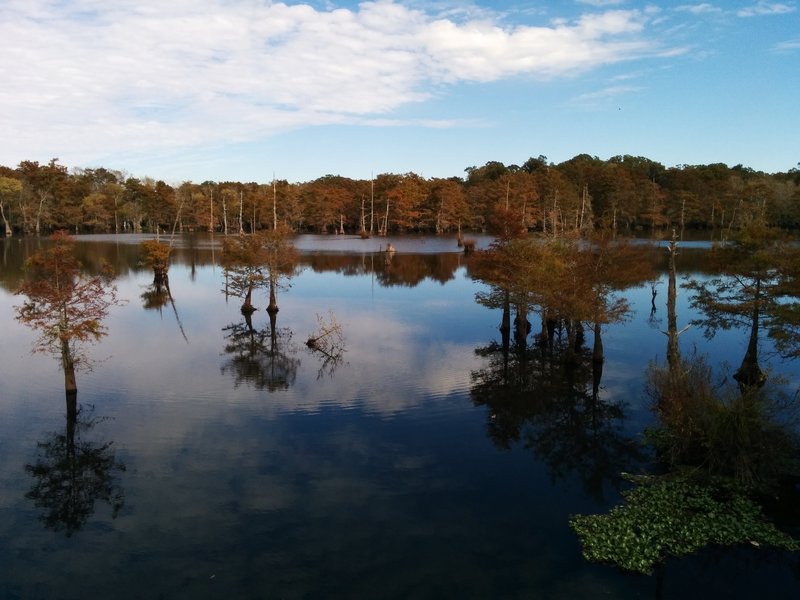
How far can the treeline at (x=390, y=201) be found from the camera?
118 metres

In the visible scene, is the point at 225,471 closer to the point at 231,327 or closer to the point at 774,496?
the point at 774,496

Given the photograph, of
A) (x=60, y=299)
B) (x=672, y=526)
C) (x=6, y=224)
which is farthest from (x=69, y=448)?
(x=6, y=224)

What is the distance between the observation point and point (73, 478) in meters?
18.8

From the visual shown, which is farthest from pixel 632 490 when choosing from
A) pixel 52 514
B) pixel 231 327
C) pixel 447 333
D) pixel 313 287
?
pixel 313 287

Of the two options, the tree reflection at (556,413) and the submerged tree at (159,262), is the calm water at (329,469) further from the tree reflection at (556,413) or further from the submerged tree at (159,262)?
the submerged tree at (159,262)

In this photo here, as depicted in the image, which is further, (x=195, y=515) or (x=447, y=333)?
(x=447, y=333)

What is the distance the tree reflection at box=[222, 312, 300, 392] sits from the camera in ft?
95.2

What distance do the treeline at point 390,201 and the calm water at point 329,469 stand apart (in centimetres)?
8232

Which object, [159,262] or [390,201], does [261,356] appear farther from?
[390,201]

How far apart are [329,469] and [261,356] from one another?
49.0ft

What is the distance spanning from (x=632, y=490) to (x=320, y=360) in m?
18.9

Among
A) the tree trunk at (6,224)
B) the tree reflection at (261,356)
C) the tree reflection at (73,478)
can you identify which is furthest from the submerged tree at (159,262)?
the tree trunk at (6,224)

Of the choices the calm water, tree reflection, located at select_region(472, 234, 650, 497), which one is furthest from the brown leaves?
tree reflection, located at select_region(472, 234, 650, 497)

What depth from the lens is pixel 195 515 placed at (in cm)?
1636
